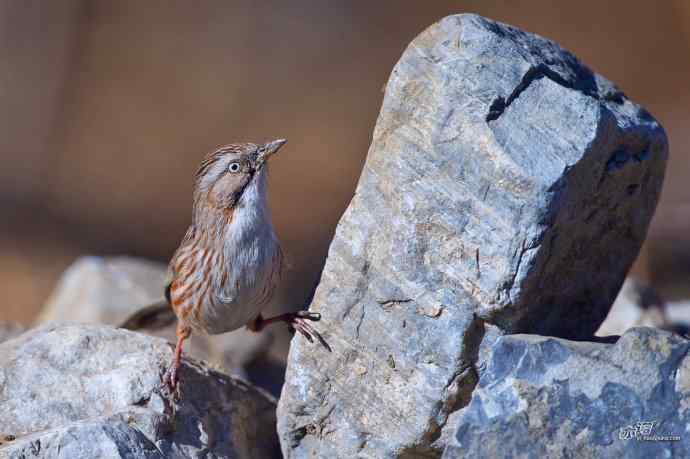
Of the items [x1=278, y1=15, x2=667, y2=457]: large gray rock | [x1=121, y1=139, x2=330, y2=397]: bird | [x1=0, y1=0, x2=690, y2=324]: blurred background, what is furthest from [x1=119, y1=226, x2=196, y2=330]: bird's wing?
[x1=0, y1=0, x2=690, y2=324]: blurred background

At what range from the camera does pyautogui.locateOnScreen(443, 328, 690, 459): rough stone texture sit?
4.02m

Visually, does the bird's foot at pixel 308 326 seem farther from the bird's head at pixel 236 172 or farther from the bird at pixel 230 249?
the bird's head at pixel 236 172

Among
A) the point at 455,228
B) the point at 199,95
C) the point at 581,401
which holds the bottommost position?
the point at 199,95

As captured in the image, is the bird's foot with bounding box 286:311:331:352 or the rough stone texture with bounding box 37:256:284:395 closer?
the bird's foot with bounding box 286:311:331:352

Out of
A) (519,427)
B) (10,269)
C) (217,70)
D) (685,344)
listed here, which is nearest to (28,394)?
(519,427)

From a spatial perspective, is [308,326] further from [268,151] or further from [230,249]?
[268,151]

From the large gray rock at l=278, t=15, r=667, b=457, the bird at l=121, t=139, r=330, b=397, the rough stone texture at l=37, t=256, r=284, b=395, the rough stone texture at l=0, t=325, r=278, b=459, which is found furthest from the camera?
the rough stone texture at l=37, t=256, r=284, b=395

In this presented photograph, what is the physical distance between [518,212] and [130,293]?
3859mm

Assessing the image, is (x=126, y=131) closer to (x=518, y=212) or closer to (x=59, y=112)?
(x=59, y=112)

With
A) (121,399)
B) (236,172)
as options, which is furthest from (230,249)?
(121,399)

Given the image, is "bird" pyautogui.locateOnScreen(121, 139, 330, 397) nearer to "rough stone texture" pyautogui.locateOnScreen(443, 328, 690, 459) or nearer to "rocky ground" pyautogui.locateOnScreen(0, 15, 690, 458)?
"rocky ground" pyautogui.locateOnScreen(0, 15, 690, 458)

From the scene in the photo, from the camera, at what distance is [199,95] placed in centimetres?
1248

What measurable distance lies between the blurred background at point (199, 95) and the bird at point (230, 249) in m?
4.89

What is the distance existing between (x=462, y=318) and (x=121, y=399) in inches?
63.5
